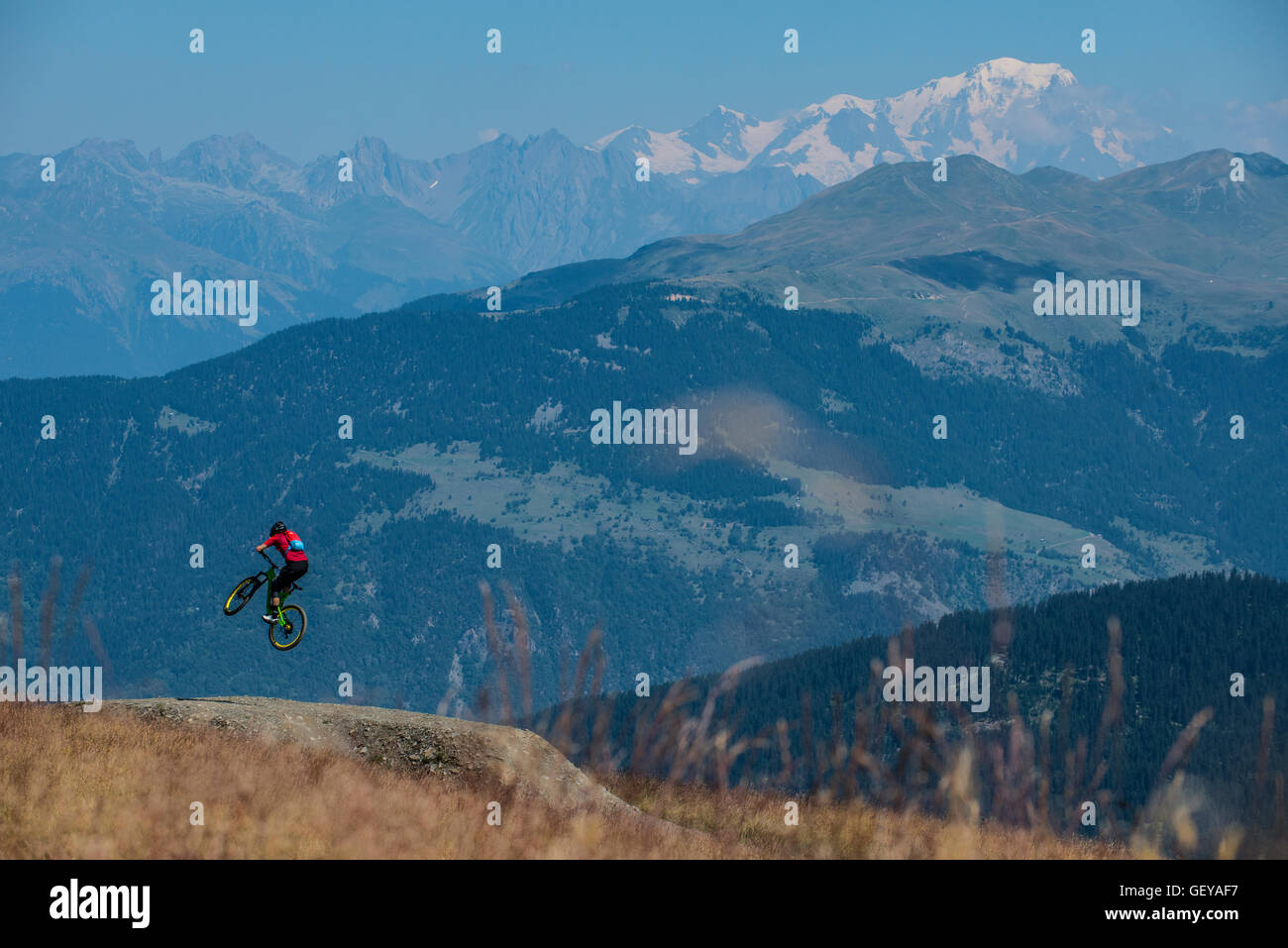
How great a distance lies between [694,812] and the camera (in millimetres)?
28062

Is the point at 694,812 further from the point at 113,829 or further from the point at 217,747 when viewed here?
the point at 113,829

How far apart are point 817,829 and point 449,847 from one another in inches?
325

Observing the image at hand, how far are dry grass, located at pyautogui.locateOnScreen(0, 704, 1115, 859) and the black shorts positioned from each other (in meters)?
3.14

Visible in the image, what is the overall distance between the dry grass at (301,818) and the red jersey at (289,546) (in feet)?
12.1

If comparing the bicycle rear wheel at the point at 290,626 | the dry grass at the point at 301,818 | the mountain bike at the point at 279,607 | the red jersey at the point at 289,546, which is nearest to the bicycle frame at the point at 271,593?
the mountain bike at the point at 279,607

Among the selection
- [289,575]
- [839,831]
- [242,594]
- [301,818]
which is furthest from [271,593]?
[839,831]

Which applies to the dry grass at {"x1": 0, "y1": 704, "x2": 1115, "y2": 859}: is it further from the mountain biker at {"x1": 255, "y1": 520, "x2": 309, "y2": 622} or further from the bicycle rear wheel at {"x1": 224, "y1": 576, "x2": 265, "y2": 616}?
the mountain biker at {"x1": 255, "y1": 520, "x2": 309, "y2": 622}

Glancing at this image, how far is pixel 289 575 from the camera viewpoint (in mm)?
23641

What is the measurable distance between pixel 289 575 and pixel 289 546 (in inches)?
21.4

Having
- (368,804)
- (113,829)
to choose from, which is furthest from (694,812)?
(113,829)

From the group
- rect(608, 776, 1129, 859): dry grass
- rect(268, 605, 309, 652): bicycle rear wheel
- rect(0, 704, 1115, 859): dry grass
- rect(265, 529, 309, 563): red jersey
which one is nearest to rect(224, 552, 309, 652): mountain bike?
rect(268, 605, 309, 652): bicycle rear wheel

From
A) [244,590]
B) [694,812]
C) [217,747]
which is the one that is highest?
[244,590]
